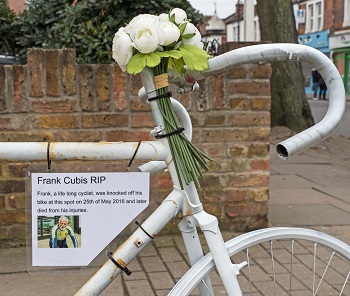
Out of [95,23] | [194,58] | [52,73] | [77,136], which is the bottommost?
[77,136]

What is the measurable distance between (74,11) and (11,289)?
252cm

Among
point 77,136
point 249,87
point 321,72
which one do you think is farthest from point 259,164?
point 321,72

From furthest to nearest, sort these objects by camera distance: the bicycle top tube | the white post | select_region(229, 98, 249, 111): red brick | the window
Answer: the window < the white post < select_region(229, 98, 249, 111): red brick < the bicycle top tube

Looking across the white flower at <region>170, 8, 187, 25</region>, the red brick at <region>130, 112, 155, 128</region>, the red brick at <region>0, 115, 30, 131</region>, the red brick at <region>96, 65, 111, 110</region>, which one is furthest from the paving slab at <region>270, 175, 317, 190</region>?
the white flower at <region>170, 8, 187, 25</region>

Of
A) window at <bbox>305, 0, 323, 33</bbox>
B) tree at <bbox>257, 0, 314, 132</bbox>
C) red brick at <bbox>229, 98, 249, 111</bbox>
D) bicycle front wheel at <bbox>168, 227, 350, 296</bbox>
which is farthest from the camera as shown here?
window at <bbox>305, 0, 323, 33</bbox>

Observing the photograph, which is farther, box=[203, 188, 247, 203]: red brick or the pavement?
box=[203, 188, 247, 203]: red brick

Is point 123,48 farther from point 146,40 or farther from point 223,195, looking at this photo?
point 223,195

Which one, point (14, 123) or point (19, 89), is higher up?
point (19, 89)

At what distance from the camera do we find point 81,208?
63.5 inches

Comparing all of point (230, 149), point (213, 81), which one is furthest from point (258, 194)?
point (213, 81)

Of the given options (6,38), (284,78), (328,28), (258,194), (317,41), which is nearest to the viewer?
(258,194)

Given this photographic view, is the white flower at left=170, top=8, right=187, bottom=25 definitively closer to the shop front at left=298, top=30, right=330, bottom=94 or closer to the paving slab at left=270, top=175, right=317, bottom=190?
the paving slab at left=270, top=175, right=317, bottom=190

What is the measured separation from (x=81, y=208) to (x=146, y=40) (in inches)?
22.1

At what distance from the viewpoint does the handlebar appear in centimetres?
137
